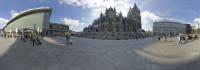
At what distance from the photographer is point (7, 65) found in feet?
6.18

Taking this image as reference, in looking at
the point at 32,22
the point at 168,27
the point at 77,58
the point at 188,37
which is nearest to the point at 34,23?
the point at 32,22

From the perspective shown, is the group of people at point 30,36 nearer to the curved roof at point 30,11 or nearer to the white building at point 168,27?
the curved roof at point 30,11

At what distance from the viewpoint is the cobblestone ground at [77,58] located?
1766 millimetres

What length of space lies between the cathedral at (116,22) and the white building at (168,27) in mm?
135

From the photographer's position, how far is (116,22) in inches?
70.1

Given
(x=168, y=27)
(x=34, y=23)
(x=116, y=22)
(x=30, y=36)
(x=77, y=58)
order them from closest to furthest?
(x=34, y=23) < (x=30, y=36) < (x=168, y=27) < (x=116, y=22) < (x=77, y=58)

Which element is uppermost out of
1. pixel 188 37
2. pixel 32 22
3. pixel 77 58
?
pixel 32 22

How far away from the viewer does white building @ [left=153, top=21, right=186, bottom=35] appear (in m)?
1.54

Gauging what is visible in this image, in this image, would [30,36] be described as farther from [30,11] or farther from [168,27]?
[168,27]

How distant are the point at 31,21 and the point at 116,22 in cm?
68

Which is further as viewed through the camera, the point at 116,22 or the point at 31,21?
the point at 116,22

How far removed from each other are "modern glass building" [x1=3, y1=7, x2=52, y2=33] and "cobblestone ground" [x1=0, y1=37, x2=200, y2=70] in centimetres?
28

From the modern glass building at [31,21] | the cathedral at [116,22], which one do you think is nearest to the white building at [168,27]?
the cathedral at [116,22]

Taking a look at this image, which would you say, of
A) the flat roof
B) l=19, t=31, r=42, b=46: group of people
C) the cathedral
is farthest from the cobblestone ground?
the flat roof
